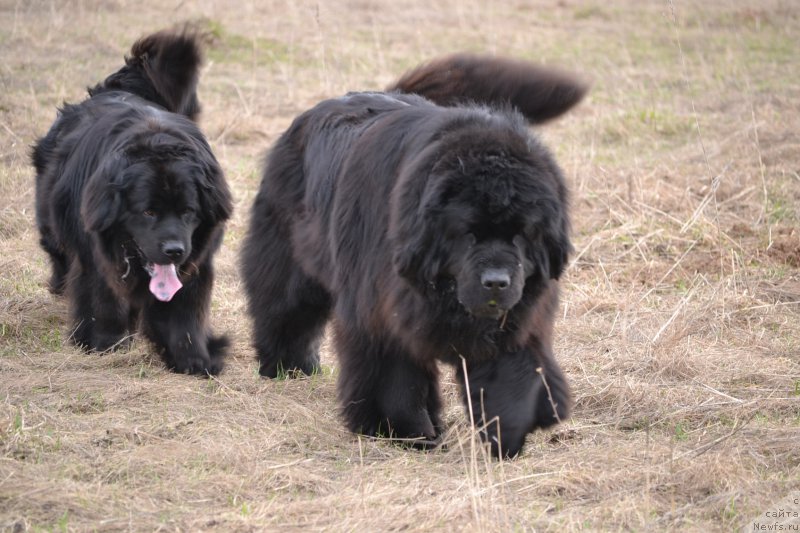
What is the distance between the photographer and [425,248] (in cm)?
389

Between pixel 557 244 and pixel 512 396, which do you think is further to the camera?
pixel 512 396

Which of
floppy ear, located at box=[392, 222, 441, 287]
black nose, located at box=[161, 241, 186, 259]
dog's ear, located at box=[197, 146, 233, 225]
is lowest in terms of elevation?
black nose, located at box=[161, 241, 186, 259]

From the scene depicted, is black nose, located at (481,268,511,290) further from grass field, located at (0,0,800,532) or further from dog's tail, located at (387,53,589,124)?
dog's tail, located at (387,53,589,124)

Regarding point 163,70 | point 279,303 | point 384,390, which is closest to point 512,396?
point 384,390

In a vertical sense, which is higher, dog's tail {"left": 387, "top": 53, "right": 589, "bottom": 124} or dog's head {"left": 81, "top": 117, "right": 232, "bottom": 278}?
dog's tail {"left": 387, "top": 53, "right": 589, "bottom": 124}

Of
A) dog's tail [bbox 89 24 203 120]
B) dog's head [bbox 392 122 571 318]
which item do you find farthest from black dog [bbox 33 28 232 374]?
dog's head [bbox 392 122 571 318]

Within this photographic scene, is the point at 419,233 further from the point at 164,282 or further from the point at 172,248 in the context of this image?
the point at 164,282

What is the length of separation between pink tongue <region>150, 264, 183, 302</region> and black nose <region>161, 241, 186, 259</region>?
0.26 metres

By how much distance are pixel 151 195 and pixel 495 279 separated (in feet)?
7.41

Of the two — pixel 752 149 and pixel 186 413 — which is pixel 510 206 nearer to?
pixel 186 413

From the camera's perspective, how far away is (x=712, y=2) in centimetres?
1842

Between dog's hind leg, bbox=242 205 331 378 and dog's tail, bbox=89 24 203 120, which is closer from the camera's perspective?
dog's hind leg, bbox=242 205 331 378

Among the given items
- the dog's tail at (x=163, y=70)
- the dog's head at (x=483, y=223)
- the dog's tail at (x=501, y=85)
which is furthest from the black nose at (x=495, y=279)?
the dog's tail at (x=163, y=70)

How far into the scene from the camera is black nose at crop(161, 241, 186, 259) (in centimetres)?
517
